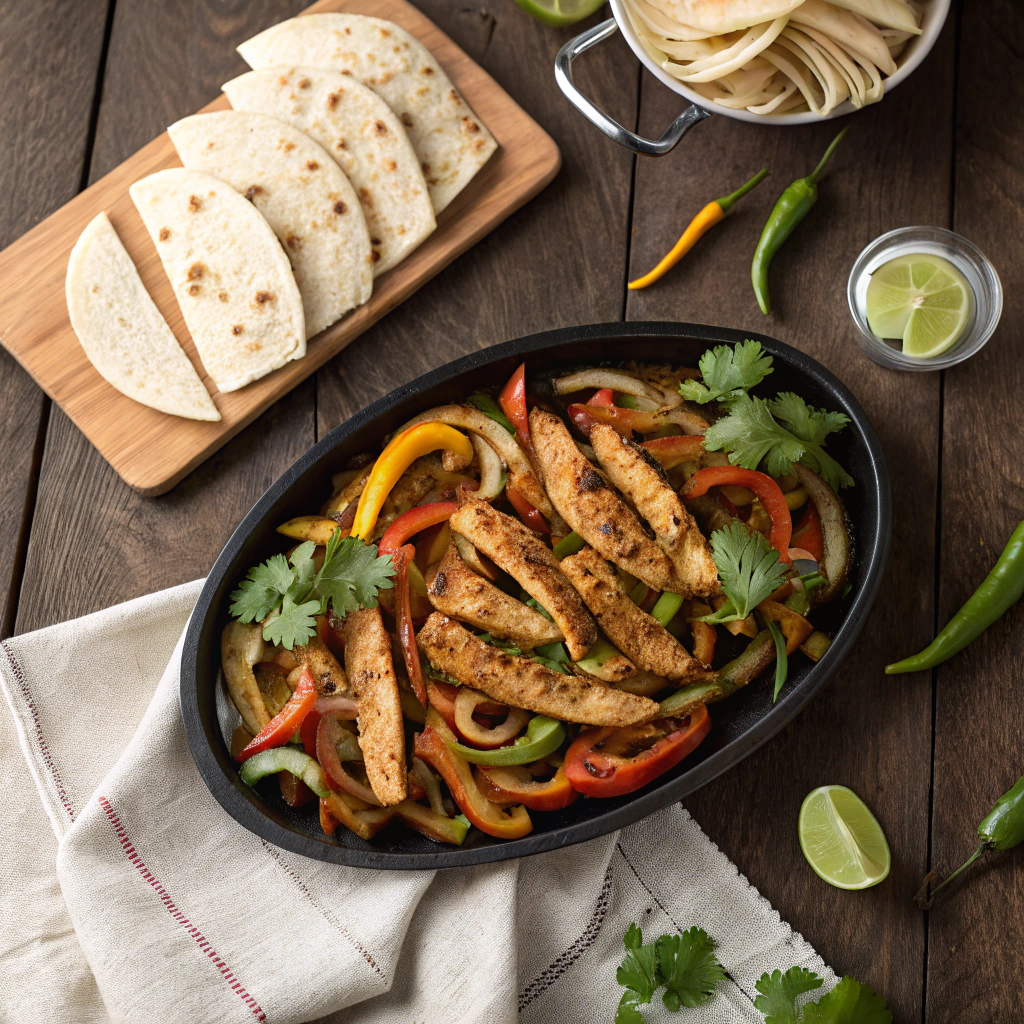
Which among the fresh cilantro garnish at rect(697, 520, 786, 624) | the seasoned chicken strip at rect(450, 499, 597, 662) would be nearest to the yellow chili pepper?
the seasoned chicken strip at rect(450, 499, 597, 662)

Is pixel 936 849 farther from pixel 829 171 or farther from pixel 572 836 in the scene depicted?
pixel 829 171

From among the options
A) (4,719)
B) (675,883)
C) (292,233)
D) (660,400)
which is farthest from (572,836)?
(292,233)

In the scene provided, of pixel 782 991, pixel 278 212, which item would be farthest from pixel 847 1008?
pixel 278 212

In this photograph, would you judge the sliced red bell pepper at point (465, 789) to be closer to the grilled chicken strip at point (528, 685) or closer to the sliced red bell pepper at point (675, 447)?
the grilled chicken strip at point (528, 685)

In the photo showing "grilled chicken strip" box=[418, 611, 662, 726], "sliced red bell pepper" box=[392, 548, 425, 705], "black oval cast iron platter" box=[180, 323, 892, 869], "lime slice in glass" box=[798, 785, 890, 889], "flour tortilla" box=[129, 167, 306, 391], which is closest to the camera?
"black oval cast iron platter" box=[180, 323, 892, 869]

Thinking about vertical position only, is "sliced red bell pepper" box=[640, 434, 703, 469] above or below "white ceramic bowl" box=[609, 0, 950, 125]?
below

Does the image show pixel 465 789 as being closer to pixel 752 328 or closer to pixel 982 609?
pixel 982 609

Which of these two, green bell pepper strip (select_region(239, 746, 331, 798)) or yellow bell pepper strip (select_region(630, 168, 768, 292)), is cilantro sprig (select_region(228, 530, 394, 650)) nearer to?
green bell pepper strip (select_region(239, 746, 331, 798))
